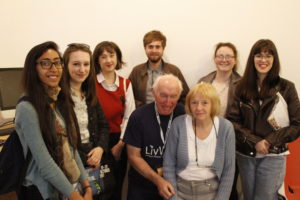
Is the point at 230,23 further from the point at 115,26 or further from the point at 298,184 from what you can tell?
the point at 298,184

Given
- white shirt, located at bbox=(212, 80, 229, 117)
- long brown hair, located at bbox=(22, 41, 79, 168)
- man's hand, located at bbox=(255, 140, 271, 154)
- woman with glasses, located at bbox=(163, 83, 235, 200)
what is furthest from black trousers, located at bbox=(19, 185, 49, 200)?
white shirt, located at bbox=(212, 80, 229, 117)

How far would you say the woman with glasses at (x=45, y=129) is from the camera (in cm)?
134

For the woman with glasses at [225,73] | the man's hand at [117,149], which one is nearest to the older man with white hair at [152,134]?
the man's hand at [117,149]

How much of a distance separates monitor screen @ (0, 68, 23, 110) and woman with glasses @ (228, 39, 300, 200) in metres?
2.16

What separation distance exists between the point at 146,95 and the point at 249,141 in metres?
1.17

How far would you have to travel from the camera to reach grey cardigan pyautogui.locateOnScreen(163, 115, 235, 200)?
5.72ft

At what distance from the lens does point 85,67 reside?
1.90m

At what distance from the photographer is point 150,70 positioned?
2.82 m

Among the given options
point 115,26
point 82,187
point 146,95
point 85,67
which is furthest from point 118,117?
point 115,26

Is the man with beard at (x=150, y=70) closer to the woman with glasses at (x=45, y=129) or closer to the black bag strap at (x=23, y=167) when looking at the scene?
the woman with glasses at (x=45, y=129)

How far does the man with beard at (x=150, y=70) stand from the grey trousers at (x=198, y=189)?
1082 mm

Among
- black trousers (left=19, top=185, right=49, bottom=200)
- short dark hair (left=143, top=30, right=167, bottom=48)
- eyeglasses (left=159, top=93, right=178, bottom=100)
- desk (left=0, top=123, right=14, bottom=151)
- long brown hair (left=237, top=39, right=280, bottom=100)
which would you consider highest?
short dark hair (left=143, top=30, right=167, bottom=48)

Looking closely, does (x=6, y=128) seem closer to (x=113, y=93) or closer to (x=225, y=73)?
(x=113, y=93)

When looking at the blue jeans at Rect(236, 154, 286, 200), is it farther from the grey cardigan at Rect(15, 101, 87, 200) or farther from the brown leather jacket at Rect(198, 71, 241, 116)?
the grey cardigan at Rect(15, 101, 87, 200)
